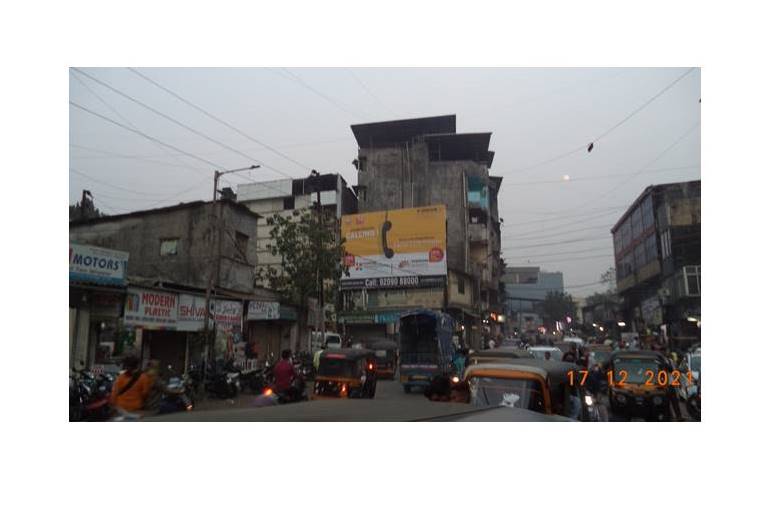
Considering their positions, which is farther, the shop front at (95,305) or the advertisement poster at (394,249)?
the advertisement poster at (394,249)

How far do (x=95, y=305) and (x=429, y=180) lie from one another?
76.9 feet

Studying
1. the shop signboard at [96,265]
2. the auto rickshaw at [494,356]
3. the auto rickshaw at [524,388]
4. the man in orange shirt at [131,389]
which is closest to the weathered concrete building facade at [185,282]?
the shop signboard at [96,265]

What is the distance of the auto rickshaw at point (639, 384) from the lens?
344 inches

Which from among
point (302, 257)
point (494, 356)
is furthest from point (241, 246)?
point (494, 356)

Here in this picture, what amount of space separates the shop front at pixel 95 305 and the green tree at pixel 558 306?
54102mm

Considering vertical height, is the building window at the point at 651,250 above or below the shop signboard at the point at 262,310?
above

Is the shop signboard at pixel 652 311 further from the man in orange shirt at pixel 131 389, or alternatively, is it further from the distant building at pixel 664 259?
the man in orange shirt at pixel 131 389

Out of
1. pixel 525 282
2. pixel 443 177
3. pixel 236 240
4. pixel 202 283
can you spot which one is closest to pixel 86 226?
pixel 202 283

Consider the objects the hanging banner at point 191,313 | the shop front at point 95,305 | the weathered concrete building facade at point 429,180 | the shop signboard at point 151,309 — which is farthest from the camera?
the weathered concrete building facade at point 429,180

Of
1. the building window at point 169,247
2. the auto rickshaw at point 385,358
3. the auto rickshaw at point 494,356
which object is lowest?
the auto rickshaw at point 385,358

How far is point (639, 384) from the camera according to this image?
9.25 m

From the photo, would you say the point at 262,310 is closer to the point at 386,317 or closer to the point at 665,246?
the point at 386,317

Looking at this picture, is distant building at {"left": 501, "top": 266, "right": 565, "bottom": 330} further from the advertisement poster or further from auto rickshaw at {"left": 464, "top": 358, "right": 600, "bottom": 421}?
auto rickshaw at {"left": 464, "top": 358, "right": 600, "bottom": 421}

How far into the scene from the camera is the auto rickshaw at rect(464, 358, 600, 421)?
6.38 m
